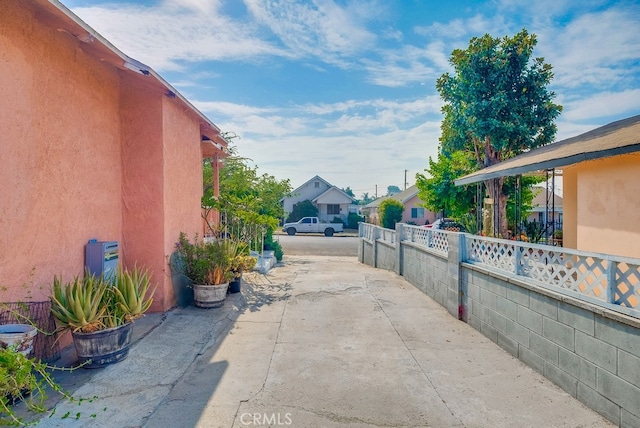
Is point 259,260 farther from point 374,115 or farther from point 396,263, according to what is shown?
point 374,115

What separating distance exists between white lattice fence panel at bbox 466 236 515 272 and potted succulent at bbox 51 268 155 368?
16.8ft

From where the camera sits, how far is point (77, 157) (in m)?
4.90

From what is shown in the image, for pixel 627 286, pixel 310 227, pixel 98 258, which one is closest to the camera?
pixel 627 286

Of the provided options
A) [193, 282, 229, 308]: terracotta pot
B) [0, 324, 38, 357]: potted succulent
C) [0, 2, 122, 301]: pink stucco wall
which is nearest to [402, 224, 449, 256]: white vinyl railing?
[193, 282, 229, 308]: terracotta pot

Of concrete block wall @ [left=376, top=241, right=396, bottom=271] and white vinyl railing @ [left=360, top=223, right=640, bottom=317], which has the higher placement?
white vinyl railing @ [left=360, top=223, right=640, bottom=317]

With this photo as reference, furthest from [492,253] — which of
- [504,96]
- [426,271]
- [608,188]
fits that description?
[504,96]

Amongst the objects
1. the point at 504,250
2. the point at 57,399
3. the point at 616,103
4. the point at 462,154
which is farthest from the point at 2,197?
the point at 462,154

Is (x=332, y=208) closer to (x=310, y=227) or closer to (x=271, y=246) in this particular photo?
(x=310, y=227)

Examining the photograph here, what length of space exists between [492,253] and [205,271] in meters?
5.15

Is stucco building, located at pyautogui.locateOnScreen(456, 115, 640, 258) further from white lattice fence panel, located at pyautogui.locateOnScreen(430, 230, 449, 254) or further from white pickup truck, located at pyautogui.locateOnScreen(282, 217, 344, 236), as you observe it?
white pickup truck, located at pyautogui.locateOnScreen(282, 217, 344, 236)

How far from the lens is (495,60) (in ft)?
42.7

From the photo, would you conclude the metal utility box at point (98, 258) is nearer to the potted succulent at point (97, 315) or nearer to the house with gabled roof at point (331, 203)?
the potted succulent at point (97, 315)

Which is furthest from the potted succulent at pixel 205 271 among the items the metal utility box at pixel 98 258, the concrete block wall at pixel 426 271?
the concrete block wall at pixel 426 271

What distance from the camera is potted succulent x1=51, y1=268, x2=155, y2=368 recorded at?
12.6 ft
